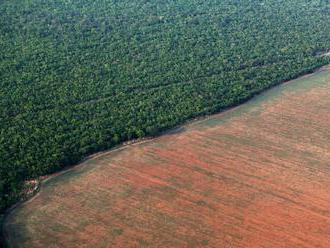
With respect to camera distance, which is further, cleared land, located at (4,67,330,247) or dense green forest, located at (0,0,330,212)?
dense green forest, located at (0,0,330,212)

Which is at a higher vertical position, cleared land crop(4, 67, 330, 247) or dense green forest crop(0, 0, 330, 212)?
dense green forest crop(0, 0, 330, 212)

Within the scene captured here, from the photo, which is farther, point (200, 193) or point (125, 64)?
point (125, 64)

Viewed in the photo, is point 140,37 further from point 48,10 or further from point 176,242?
point 176,242

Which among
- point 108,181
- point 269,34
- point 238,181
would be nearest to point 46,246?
point 108,181

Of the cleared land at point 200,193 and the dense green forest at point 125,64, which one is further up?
the dense green forest at point 125,64
